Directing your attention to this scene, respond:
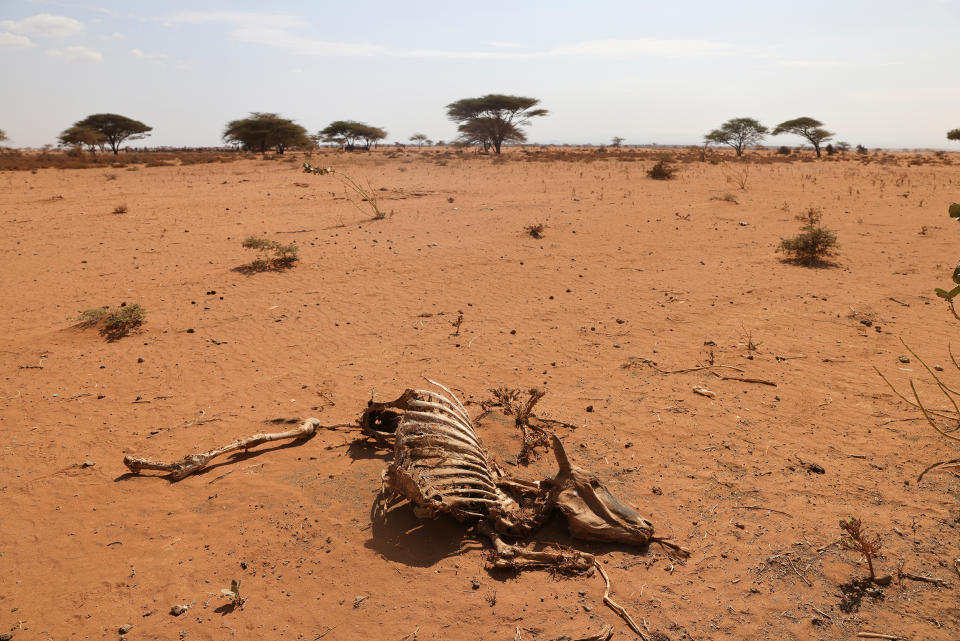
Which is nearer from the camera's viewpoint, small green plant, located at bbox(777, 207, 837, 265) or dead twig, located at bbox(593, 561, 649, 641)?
dead twig, located at bbox(593, 561, 649, 641)

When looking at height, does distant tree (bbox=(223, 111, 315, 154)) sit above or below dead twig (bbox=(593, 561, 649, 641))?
above

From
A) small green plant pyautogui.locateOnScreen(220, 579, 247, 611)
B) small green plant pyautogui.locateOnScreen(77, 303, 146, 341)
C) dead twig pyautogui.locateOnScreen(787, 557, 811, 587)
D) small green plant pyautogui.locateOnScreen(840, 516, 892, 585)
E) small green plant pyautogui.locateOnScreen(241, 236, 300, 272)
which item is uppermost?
small green plant pyautogui.locateOnScreen(241, 236, 300, 272)

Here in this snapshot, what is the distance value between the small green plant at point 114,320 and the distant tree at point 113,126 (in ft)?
146

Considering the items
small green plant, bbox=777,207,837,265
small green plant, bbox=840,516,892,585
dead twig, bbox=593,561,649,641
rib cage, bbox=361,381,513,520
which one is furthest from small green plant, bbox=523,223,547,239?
dead twig, bbox=593,561,649,641

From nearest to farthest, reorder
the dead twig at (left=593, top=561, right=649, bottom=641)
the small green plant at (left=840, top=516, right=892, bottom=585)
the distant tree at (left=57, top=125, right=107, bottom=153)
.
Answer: the dead twig at (left=593, top=561, right=649, bottom=641), the small green plant at (left=840, top=516, right=892, bottom=585), the distant tree at (left=57, top=125, right=107, bottom=153)

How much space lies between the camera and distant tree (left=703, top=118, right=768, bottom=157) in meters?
43.3

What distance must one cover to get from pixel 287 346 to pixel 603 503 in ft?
14.4

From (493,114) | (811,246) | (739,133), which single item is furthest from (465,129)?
(811,246)

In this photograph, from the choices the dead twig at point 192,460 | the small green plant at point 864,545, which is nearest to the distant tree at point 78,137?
the dead twig at point 192,460

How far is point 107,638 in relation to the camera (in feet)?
9.14

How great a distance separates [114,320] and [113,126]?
4706 cm

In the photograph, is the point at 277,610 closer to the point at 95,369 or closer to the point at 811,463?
the point at 811,463

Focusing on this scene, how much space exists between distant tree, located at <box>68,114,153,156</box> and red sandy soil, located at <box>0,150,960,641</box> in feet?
132

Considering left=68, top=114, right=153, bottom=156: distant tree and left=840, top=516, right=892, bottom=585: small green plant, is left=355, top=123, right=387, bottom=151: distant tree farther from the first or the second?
left=840, top=516, right=892, bottom=585: small green plant
